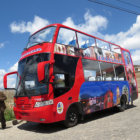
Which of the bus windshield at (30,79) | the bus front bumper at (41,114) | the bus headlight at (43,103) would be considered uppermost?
the bus windshield at (30,79)

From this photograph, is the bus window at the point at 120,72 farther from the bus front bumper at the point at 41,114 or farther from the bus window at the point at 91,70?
the bus front bumper at the point at 41,114

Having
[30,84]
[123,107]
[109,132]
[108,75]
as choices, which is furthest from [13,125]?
[123,107]

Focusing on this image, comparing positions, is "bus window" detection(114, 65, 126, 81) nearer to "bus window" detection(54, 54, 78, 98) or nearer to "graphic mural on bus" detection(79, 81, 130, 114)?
"graphic mural on bus" detection(79, 81, 130, 114)

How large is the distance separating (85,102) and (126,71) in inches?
202

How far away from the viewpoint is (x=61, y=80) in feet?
23.4

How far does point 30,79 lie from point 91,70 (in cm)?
310

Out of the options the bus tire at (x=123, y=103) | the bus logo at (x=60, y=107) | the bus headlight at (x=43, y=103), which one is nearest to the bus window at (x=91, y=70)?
the bus logo at (x=60, y=107)

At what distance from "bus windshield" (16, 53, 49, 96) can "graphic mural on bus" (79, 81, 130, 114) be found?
2.05 meters

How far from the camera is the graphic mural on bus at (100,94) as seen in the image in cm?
815

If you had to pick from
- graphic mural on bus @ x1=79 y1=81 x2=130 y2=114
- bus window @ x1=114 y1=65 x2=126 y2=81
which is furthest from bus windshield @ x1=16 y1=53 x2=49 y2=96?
bus window @ x1=114 y1=65 x2=126 y2=81

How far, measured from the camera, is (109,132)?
6.23 m

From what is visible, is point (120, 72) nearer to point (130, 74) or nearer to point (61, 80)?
point (130, 74)

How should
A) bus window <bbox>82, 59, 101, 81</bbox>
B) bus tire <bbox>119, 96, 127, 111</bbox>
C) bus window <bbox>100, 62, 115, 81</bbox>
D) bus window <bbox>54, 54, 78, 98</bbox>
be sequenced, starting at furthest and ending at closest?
bus tire <bbox>119, 96, 127, 111</bbox> < bus window <bbox>100, 62, 115, 81</bbox> < bus window <bbox>82, 59, 101, 81</bbox> < bus window <bbox>54, 54, 78, 98</bbox>

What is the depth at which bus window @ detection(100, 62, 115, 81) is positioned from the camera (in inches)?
378
